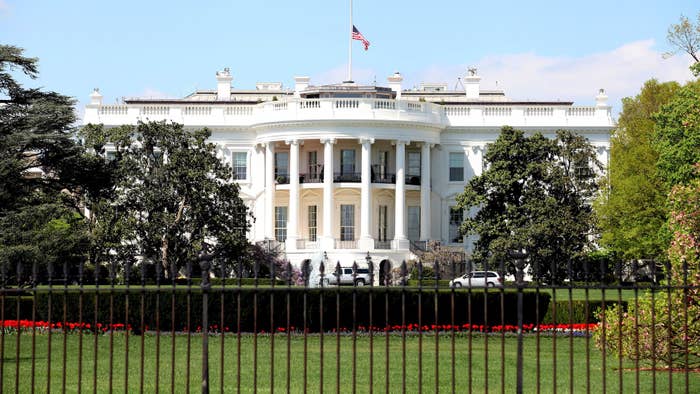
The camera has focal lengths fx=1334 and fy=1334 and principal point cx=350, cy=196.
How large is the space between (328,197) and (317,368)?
42.5 m

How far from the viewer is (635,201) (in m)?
52.5

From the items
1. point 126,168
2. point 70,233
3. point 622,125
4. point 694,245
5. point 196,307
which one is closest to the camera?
point 694,245

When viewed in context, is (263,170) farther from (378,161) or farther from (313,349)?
(313,349)

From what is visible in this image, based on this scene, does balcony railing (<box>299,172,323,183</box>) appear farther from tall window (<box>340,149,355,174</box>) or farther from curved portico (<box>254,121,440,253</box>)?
tall window (<box>340,149,355,174</box>)

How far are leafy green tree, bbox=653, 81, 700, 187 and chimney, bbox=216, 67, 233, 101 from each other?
32043 mm

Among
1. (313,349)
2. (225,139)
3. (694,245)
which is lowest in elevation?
(313,349)

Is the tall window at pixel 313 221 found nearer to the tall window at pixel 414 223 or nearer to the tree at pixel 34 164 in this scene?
the tall window at pixel 414 223

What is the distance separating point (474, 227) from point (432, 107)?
1296 centimetres

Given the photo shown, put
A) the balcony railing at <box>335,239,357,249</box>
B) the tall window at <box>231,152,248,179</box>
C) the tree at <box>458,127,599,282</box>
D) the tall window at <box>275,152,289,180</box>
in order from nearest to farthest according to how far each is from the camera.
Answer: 1. the tree at <box>458,127,599,282</box>
2. the balcony railing at <box>335,239,357,249</box>
3. the tall window at <box>275,152,289,180</box>
4. the tall window at <box>231,152,248,179</box>

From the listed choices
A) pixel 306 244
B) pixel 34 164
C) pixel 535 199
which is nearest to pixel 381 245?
pixel 306 244

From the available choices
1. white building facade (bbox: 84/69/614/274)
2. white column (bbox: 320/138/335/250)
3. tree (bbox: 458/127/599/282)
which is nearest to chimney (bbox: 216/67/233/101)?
white building facade (bbox: 84/69/614/274)

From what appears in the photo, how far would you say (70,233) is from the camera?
125 feet

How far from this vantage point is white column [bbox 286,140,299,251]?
6384 cm

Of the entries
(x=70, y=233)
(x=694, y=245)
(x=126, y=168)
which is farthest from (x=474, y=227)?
(x=694, y=245)
